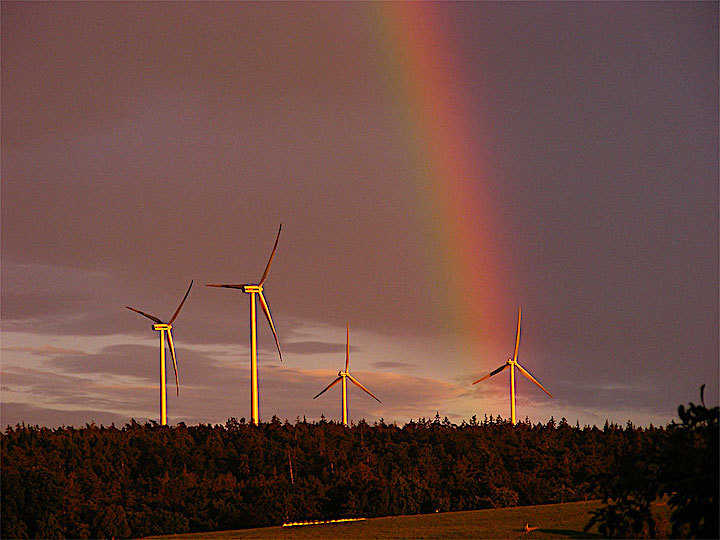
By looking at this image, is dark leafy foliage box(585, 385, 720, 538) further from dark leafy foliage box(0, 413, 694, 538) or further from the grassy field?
dark leafy foliage box(0, 413, 694, 538)

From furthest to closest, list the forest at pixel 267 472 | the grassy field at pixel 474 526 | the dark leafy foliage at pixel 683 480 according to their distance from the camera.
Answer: the forest at pixel 267 472 → the grassy field at pixel 474 526 → the dark leafy foliage at pixel 683 480

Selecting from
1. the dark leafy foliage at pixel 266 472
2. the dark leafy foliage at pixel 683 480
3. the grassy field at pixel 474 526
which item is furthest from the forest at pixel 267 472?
the dark leafy foliage at pixel 683 480

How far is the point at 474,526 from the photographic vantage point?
265 ft

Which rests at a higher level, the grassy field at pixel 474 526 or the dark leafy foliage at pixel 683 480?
the dark leafy foliage at pixel 683 480

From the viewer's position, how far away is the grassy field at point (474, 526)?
7231 cm

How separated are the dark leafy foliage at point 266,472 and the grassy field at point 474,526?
36.2ft

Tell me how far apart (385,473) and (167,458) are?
27091 millimetres

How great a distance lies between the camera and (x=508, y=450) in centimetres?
14425

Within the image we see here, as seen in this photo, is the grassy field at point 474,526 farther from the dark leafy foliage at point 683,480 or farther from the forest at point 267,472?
the dark leafy foliage at point 683,480

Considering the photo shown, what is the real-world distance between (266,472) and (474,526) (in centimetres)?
4872

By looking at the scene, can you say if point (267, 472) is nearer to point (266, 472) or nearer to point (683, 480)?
A: point (266, 472)

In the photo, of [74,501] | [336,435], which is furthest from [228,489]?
[336,435]

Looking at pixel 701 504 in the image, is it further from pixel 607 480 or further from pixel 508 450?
pixel 508 450

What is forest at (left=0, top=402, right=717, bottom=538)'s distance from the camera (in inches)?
4006
